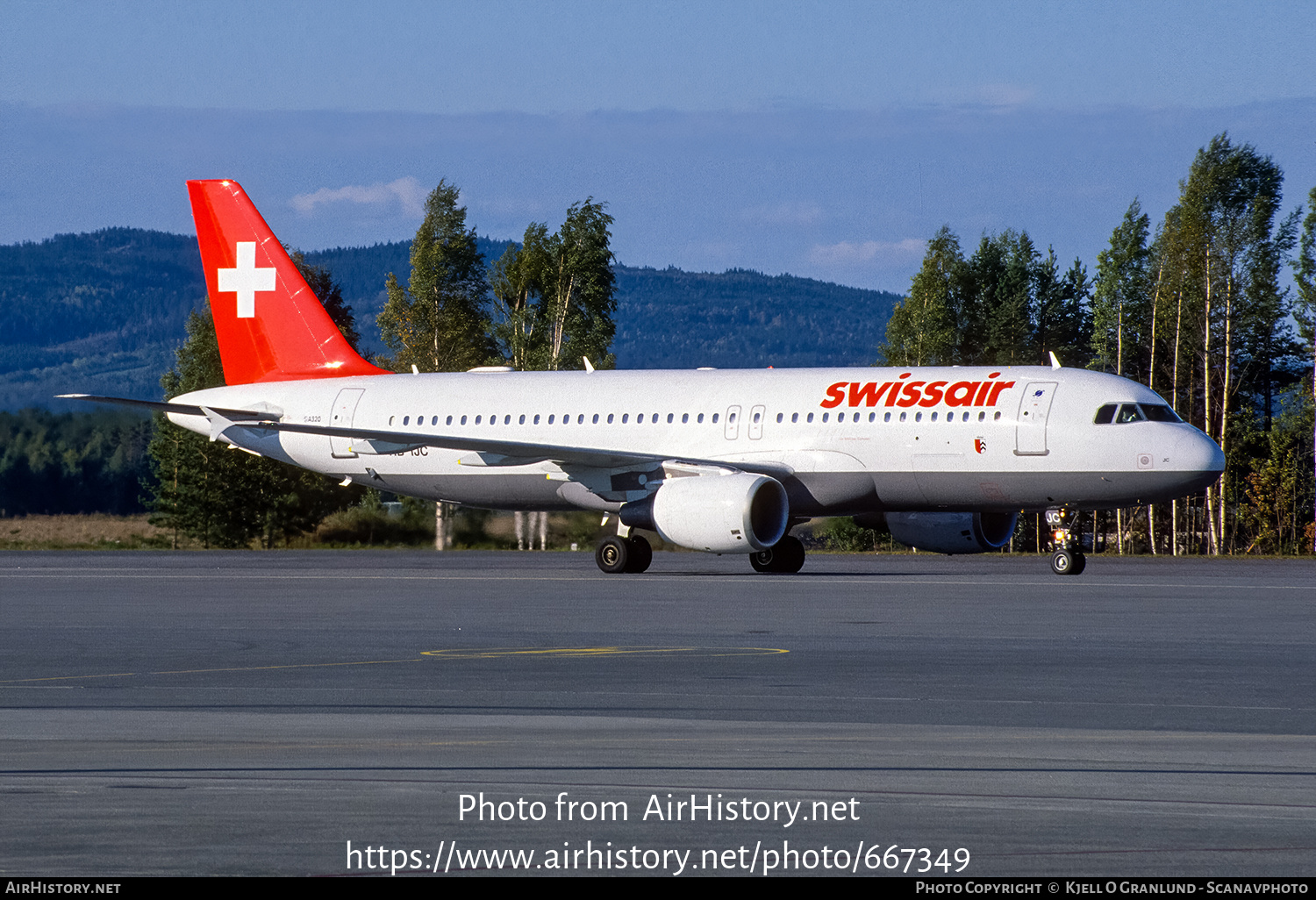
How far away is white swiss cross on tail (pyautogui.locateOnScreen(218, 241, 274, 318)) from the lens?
135 feet

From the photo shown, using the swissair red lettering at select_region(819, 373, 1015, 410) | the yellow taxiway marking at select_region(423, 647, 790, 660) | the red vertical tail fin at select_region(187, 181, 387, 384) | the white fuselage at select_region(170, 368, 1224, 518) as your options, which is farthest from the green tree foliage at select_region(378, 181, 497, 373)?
the yellow taxiway marking at select_region(423, 647, 790, 660)

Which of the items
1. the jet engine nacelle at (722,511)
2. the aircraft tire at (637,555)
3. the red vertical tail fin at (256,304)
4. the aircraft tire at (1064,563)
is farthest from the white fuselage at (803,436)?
the red vertical tail fin at (256,304)

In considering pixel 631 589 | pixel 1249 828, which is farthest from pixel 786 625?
pixel 1249 828

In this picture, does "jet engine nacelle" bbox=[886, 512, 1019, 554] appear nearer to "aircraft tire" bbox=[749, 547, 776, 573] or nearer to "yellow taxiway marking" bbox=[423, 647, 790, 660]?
"aircraft tire" bbox=[749, 547, 776, 573]

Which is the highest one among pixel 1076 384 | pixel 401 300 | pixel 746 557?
pixel 401 300

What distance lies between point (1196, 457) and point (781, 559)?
7.54 meters

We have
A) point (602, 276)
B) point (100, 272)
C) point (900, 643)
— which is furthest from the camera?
point (100, 272)

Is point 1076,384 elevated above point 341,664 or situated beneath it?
elevated above

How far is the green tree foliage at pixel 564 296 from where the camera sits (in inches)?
2729

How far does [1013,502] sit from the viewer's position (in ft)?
101

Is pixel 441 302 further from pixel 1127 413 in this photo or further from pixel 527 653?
pixel 527 653

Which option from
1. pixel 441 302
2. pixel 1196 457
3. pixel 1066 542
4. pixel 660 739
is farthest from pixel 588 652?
pixel 441 302
